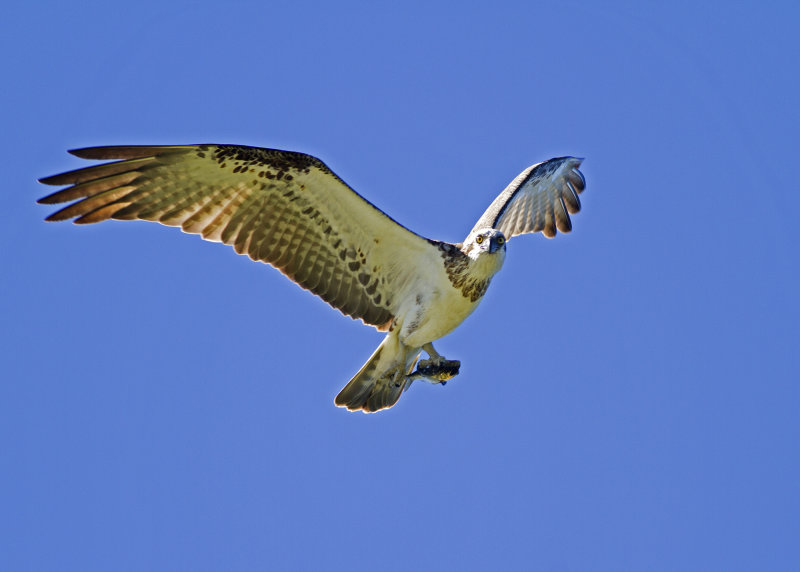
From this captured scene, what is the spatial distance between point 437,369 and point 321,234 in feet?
5.75

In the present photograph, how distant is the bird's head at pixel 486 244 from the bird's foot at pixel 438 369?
1.09 meters

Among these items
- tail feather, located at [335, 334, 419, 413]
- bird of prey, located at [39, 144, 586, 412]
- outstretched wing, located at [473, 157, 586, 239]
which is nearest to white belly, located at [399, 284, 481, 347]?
bird of prey, located at [39, 144, 586, 412]

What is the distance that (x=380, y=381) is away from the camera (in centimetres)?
1009

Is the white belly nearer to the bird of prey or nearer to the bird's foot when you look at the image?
the bird of prey

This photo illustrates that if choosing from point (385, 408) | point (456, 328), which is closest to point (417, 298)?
point (456, 328)

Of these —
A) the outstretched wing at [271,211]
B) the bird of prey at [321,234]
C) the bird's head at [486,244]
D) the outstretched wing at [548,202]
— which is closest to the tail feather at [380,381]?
the bird of prey at [321,234]

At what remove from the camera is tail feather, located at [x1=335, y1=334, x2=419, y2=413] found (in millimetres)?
10031

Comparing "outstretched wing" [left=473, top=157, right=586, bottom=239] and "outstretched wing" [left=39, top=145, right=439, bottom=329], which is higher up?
"outstretched wing" [left=473, top=157, right=586, bottom=239]

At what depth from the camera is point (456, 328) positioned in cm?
1008

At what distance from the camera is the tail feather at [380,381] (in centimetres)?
1003

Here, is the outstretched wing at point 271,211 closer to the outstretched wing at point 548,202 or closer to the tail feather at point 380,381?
the tail feather at point 380,381

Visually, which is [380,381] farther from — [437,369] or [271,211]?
[271,211]

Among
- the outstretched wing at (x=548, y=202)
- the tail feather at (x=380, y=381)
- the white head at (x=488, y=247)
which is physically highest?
the outstretched wing at (x=548, y=202)

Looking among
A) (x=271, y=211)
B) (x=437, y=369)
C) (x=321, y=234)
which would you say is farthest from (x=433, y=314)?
(x=271, y=211)
